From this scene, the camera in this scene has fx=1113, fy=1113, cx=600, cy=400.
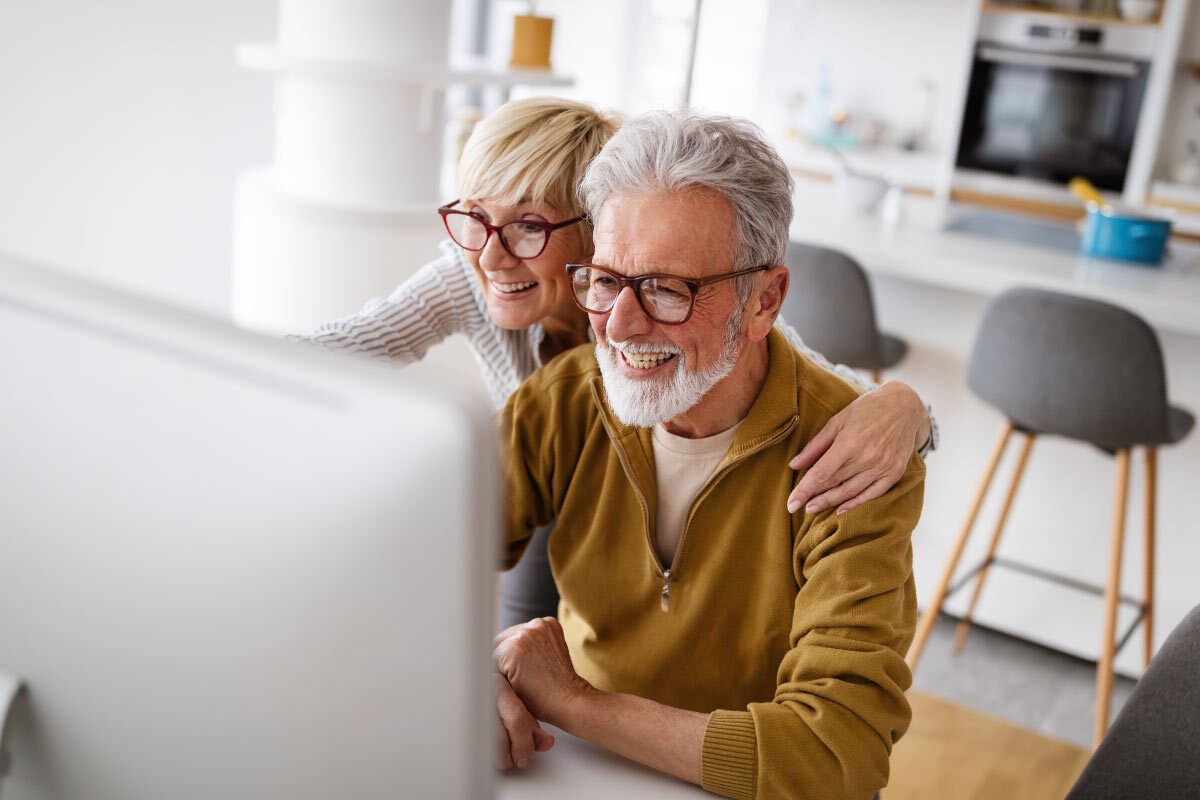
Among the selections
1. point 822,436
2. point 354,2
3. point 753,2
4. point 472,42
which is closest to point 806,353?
point 822,436

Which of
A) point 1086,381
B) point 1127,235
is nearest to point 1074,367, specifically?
point 1086,381

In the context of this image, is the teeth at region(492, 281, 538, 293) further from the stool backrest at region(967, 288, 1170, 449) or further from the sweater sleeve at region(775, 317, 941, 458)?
the stool backrest at region(967, 288, 1170, 449)

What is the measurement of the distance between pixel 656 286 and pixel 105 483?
70 centimetres

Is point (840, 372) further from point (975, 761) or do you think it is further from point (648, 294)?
point (975, 761)

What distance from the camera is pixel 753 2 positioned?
5.72m

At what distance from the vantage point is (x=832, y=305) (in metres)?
2.52

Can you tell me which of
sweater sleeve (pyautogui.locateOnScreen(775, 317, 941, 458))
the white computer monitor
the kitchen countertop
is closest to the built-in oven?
the kitchen countertop

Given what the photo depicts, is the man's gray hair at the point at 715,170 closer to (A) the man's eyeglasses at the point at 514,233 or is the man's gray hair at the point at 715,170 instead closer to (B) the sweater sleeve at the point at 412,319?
(A) the man's eyeglasses at the point at 514,233

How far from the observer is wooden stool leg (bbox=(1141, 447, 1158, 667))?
2.44 m

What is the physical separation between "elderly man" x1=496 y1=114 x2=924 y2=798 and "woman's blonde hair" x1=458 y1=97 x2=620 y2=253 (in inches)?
7.2

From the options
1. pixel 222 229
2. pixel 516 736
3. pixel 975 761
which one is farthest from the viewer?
pixel 222 229

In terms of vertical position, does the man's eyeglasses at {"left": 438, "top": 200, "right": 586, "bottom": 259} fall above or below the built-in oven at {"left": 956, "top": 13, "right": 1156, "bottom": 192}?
below

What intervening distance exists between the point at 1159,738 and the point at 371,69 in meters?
2.05

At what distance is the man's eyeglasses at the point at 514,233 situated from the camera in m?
1.42
